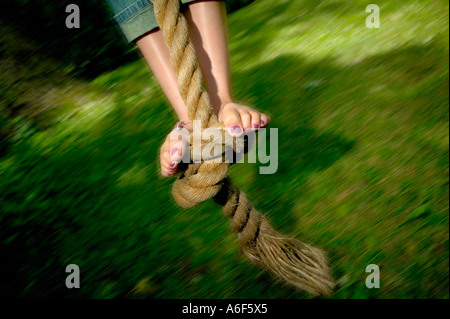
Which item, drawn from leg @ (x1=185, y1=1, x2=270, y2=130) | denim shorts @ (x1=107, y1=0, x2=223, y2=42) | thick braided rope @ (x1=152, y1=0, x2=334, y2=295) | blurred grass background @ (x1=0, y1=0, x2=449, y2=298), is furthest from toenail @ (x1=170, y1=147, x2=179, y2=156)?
blurred grass background @ (x1=0, y1=0, x2=449, y2=298)

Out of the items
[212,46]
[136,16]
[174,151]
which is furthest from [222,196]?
[136,16]

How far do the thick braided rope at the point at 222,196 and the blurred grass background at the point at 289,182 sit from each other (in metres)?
0.17

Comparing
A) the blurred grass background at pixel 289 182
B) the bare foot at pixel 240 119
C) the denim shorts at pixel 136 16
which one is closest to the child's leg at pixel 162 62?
the denim shorts at pixel 136 16

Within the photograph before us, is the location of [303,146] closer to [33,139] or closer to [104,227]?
[104,227]

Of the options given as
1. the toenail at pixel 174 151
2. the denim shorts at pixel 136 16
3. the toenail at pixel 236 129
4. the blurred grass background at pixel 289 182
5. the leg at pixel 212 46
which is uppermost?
the denim shorts at pixel 136 16

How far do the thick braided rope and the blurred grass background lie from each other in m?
0.17

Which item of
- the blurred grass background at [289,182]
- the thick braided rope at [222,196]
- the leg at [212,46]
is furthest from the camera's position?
the blurred grass background at [289,182]

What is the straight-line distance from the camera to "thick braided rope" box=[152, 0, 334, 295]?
1.12 meters

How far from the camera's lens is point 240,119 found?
1178 mm

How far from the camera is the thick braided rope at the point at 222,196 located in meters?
1.12

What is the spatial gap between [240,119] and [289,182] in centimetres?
78

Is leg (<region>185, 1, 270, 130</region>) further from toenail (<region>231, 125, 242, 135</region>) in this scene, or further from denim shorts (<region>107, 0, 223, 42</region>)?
toenail (<region>231, 125, 242, 135</region>)

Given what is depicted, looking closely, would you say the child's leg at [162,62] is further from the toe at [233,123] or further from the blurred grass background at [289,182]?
the blurred grass background at [289,182]

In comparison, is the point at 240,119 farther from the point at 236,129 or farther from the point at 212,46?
the point at 212,46
